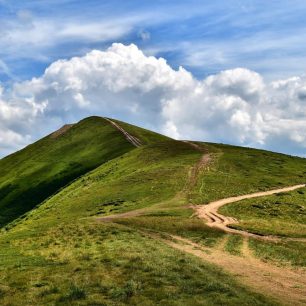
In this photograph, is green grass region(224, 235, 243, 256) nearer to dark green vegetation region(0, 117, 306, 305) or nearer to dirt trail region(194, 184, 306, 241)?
dark green vegetation region(0, 117, 306, 305)

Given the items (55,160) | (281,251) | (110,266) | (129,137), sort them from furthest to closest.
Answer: (129,137) → (55,160) → (281,251) → (110,266)

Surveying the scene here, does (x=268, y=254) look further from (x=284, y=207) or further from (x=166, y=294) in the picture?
(x=284, y=207)

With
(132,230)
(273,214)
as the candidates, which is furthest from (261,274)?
(273,214)

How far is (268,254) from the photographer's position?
128 feet

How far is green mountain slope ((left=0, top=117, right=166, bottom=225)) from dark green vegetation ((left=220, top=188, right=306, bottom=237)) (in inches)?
2520

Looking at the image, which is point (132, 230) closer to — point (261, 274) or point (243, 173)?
point (261, 274)

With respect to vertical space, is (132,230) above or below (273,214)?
below

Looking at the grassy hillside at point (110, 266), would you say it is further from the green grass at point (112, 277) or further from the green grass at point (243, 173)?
the green grass at point (243, 173)

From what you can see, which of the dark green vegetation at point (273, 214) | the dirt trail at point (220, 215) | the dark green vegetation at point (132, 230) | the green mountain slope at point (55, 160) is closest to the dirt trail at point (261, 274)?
the dark green vegetation at point (132, 230)

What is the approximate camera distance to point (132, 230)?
5003 centimetres

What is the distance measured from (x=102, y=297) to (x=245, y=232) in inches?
1147

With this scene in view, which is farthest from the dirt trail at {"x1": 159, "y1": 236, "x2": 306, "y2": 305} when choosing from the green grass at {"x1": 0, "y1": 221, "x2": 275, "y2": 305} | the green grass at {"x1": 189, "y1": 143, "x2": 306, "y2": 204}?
the green grass at {"x1": 189, "y1": 143, "x2": 306, "y2": 204}

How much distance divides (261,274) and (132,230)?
21.8 metres

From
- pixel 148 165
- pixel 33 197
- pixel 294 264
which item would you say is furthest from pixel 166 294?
pixel 33 197
